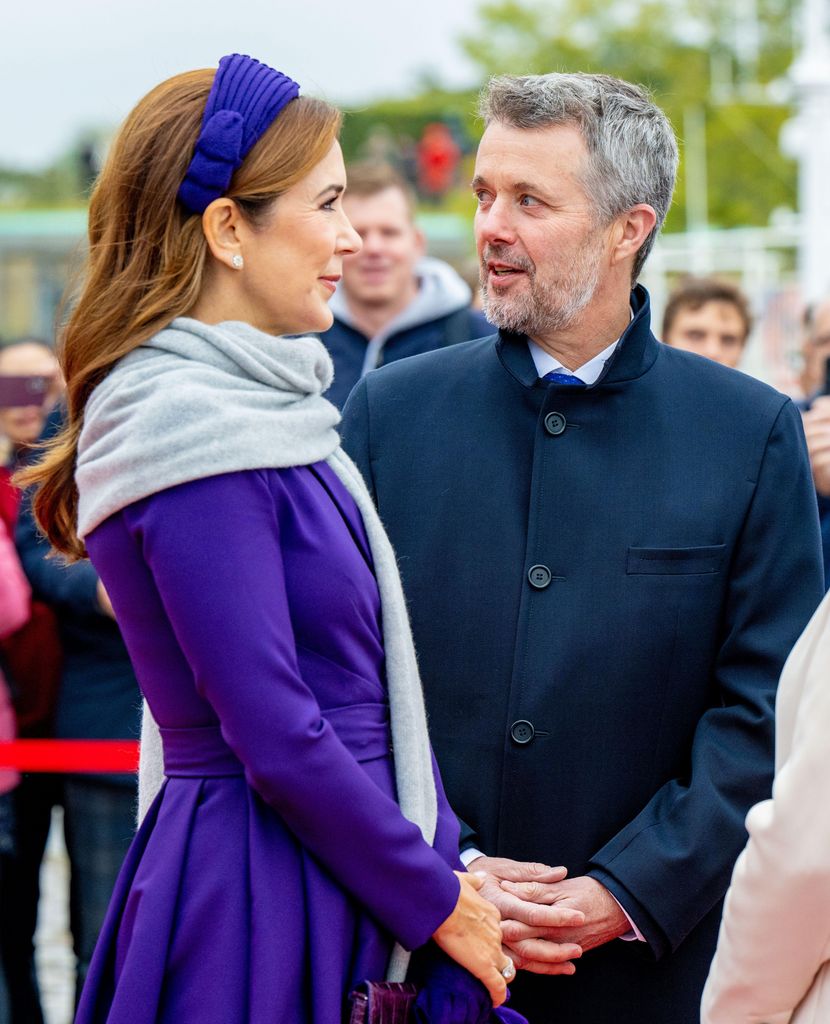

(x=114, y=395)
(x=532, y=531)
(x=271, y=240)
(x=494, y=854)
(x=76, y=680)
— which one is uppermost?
(x=271, y=240)

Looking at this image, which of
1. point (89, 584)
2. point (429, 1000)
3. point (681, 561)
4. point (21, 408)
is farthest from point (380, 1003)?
point (21, 408)

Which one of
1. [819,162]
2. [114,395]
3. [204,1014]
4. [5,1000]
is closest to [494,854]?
[204,1014]

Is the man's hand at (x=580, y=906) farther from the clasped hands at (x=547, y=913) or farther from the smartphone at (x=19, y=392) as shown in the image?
the smartphone at (x=19, y=392)

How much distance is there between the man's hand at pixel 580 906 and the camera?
2.81 meters

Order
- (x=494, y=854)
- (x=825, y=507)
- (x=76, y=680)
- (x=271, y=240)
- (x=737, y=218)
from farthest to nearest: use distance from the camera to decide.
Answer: (x=737, y=218)
(x=76, y=680)
(x=825, y=507)
(x=494, y=854)
(x=271, y=240)

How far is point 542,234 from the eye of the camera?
3.03 metres

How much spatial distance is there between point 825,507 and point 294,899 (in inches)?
97.8

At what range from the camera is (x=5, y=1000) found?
4969 mm

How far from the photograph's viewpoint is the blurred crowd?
4.75 metres

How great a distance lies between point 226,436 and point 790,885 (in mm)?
1010

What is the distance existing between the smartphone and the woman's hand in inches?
136

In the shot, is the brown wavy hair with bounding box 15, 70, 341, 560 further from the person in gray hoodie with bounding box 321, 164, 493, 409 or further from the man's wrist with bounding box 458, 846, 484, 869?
the person in gray hoodie with bounding box 321, 164, 493, 409

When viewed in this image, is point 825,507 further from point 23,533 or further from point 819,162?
point 819,162

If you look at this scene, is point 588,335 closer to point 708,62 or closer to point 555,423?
point 555,423
